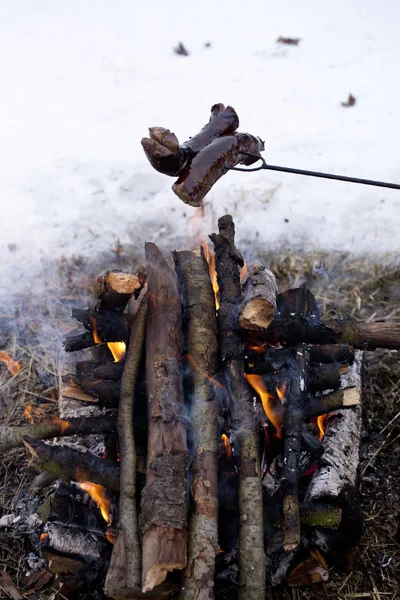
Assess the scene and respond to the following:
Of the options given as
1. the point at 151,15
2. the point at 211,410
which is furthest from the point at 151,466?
the point at 151,15

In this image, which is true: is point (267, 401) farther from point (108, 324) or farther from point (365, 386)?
point (365, 386)

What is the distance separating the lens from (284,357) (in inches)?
A: 105

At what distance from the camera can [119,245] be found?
4.54m

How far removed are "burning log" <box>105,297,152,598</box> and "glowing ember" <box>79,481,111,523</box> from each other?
0.31 meters

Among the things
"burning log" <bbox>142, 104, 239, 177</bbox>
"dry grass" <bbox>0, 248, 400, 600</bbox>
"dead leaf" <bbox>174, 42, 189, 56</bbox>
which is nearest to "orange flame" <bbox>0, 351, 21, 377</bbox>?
"dry grass" <bbox>0, 248, 400, 600</bbox>

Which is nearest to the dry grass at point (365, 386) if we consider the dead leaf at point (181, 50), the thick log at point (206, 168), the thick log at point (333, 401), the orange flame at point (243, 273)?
the thick log at point (333, 401)

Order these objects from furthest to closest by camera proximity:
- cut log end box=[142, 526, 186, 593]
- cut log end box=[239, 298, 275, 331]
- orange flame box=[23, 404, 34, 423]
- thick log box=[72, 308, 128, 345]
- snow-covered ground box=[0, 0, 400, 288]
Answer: snow-covered ground box=[0, 0, 400, 288]
orange flame box=[23, 404, 34, 423]
thick log box=[72, 308, 128, 345]
cut log end box=[239, 298, 275, 331]
cut log end box=[142, 526, 186, 593]

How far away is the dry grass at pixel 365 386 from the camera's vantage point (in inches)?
104

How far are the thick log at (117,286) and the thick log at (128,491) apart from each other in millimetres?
94

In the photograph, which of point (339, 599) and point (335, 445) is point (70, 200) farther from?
point (339, 599)

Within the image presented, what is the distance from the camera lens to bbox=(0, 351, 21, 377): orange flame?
3.70 m

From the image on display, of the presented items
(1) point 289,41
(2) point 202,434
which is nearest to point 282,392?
(2) point 202,434

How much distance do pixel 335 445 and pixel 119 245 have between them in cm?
251

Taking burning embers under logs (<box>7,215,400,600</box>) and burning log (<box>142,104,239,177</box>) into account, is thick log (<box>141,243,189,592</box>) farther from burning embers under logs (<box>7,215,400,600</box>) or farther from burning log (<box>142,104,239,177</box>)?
burning log (<box>142,104,239,177</box>)
